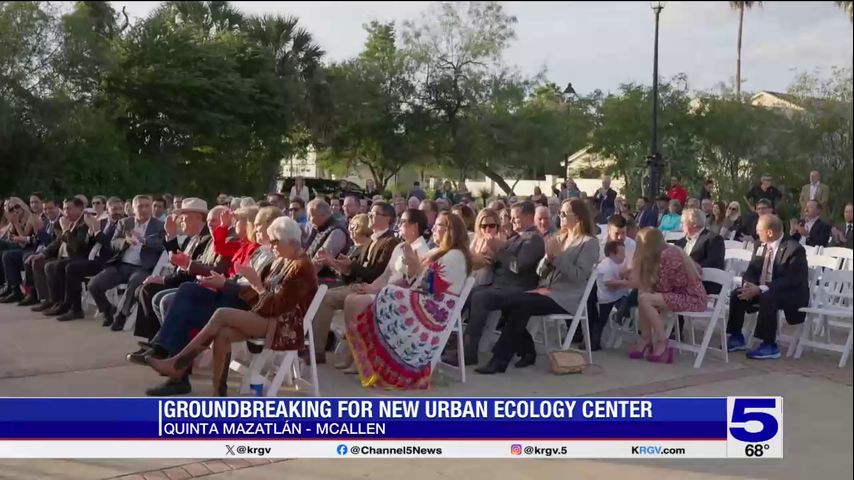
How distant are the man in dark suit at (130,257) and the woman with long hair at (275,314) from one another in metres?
2.83

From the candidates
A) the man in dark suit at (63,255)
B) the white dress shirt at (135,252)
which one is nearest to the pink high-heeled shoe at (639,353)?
the white dress shirt at (135,252)

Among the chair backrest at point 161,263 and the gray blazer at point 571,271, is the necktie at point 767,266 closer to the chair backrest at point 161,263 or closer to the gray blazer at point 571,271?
the gray blazer at point 571,271

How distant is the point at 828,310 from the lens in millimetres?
6699

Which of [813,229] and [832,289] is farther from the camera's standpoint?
[813,229]

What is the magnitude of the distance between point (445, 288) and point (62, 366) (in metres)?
2.93

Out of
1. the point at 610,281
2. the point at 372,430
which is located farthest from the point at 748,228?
the point at 372,430

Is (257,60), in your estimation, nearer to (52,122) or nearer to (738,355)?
(52,122)

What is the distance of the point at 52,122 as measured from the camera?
1942 centimetres

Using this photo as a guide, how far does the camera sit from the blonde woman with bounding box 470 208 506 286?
674cm

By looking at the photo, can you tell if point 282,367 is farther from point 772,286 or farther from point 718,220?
point 718,220

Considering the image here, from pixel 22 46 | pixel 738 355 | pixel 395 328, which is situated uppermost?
pixel 22 46

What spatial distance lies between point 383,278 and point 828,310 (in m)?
3.50

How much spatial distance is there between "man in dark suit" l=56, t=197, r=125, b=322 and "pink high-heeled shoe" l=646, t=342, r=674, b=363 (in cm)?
521

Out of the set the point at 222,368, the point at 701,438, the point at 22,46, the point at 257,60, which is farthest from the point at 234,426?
the point at 257,60
